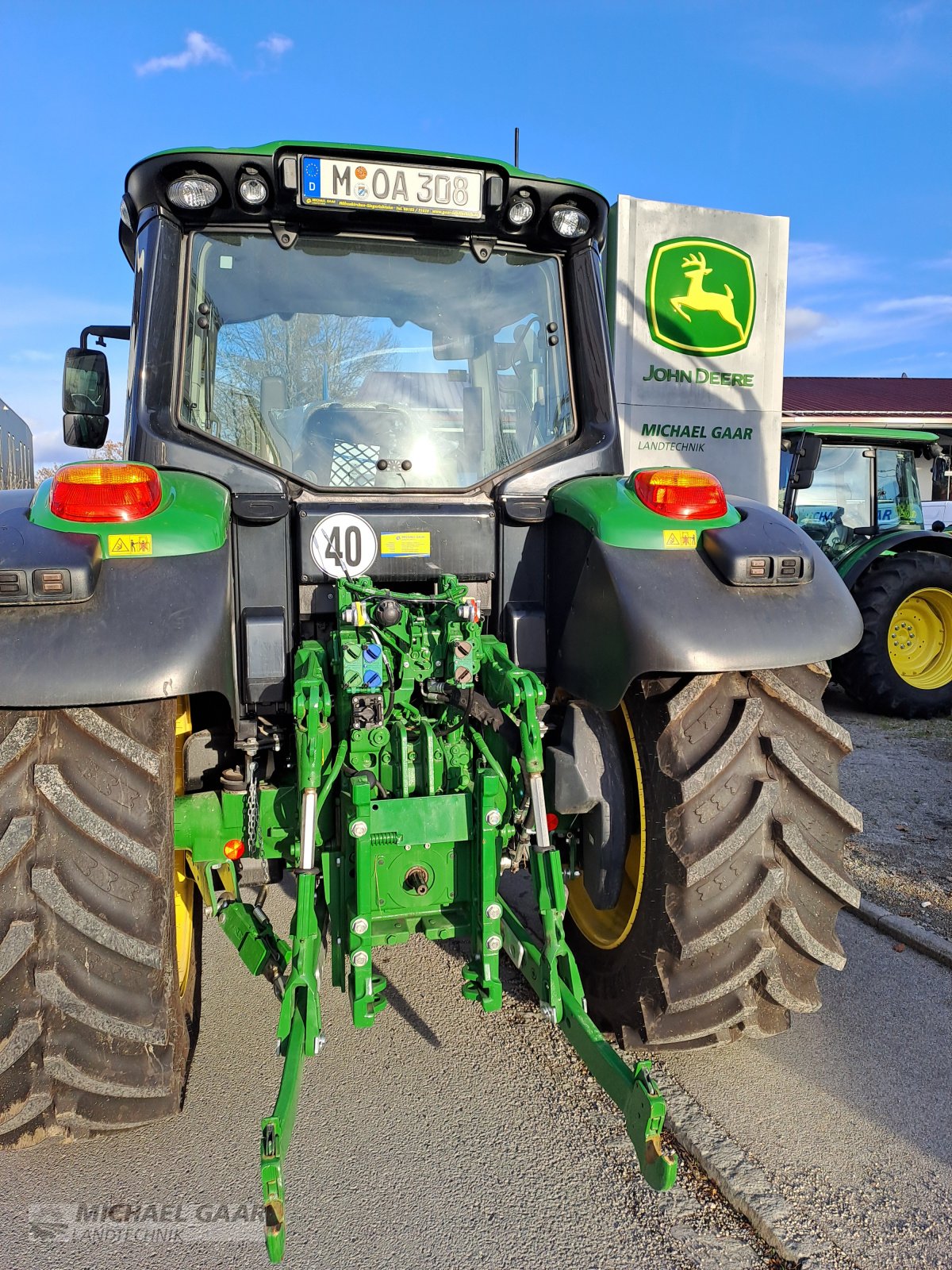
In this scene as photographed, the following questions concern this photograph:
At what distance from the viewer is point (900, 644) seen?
318 inches

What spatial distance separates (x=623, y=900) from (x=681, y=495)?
46.1 inches

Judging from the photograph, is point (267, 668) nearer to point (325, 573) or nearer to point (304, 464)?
point (325, 573)

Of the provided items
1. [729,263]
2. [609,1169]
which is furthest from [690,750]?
[729,263]

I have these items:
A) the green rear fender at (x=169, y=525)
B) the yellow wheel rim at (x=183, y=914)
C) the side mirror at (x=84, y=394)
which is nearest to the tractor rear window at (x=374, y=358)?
the green rear fender at (x=169, y=525)

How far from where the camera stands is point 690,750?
2.31 meters

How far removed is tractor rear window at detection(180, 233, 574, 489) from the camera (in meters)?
2.62

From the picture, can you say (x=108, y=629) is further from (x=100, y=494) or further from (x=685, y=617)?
(x=685, y=617)

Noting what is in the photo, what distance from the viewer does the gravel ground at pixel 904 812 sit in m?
3.79

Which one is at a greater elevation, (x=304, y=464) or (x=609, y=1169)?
(x=304, y=464)

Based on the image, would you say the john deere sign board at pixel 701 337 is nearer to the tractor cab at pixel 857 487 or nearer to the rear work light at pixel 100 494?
the tractor cab at pixel 857 487

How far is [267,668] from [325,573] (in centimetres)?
31

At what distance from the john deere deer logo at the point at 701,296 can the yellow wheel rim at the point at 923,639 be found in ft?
9.26

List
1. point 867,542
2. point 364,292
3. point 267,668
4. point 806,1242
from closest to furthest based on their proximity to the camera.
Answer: point 806,1242 → point 267,668 → point 364,292 → point 867,542

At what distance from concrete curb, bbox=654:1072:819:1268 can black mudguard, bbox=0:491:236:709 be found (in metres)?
1.59
